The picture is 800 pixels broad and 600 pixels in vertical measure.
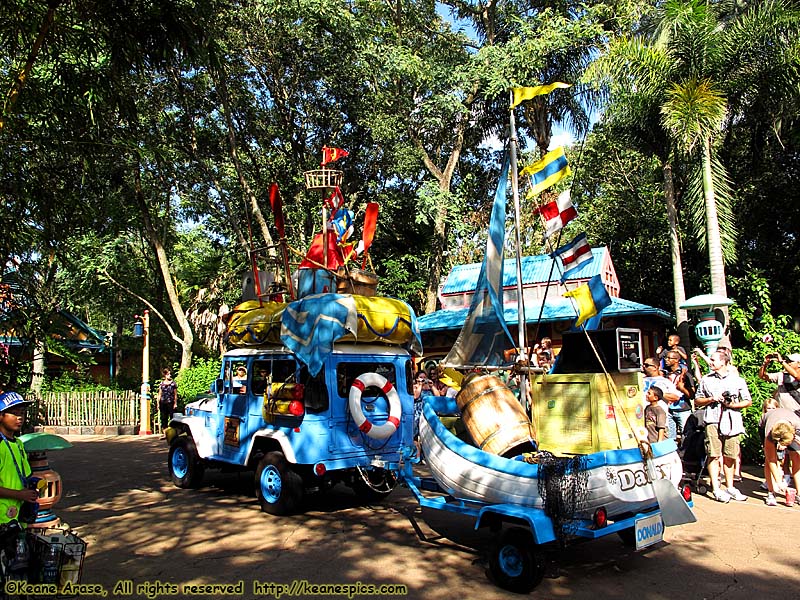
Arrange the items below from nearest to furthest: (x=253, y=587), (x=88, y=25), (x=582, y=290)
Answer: (x=253, y=587) → (x=582, y=290) → (x=88, y=25)

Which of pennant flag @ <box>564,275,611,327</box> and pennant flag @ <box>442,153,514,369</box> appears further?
pennant flag @ <box>442,153,514,369</box>

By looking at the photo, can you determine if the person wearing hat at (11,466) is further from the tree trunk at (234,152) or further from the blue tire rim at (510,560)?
the tree trunk at (234,152)

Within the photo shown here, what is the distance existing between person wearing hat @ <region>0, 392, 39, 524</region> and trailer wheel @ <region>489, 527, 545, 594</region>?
350 cm

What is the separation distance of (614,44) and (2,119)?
542 inches

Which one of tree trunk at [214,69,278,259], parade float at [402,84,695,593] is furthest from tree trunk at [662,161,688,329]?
parade float at [402,84,695,593]

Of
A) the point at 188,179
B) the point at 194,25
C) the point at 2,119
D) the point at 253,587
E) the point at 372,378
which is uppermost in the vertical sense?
the point at 188,179

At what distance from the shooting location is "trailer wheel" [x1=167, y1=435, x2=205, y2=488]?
9508 millimetres

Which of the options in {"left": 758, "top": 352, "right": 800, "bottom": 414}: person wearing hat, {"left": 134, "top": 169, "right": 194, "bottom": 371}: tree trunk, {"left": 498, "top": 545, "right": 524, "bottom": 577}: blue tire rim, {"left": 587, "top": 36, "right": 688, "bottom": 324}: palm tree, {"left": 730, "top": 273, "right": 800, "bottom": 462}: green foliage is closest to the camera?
{"left": 498, "top": 545, "right": 524, "bottom": 577}: blue tire rim

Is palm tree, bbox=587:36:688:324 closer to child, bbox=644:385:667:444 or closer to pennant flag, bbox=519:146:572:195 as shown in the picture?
pennant flag, bbox=519:146:572:195

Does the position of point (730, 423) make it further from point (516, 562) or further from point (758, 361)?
point (516, 562)

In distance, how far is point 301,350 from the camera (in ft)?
24.7

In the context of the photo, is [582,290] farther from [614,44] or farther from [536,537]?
[614,44]

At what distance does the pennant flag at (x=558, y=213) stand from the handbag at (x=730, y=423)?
347 centimetres

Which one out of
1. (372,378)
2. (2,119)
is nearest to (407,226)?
(372,378)
